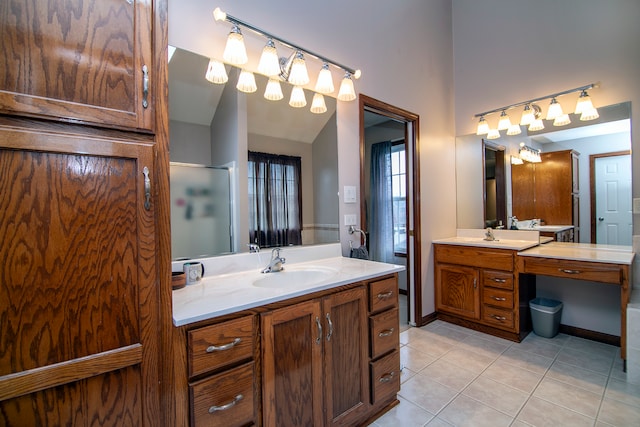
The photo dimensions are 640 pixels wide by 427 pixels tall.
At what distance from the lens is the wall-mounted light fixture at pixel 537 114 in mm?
2445

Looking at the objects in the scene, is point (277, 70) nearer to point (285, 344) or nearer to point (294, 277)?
point (294, 277)

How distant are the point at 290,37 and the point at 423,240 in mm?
2188

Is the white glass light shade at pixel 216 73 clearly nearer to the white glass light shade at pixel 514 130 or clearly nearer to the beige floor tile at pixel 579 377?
the white glass light shade at pixel 514 130

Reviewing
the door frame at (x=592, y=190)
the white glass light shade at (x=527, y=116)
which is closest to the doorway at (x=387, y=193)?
the white glass light shade at (x=527, y=116)

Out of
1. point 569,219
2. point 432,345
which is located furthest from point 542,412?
point 569,219

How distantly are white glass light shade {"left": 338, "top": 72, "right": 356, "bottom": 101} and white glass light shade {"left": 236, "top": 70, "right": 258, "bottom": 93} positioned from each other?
652 millimetres

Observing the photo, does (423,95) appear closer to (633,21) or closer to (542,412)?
(633,21)

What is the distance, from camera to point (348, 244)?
2258 millimetres

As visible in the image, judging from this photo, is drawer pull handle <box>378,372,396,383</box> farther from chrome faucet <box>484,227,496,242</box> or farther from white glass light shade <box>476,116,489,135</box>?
white glass light shade <box>476,116,489,135</box>

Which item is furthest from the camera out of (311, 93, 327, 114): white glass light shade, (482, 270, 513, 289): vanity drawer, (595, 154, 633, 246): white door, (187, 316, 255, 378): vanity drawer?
(482, 270, 513, 289): vanity drawer

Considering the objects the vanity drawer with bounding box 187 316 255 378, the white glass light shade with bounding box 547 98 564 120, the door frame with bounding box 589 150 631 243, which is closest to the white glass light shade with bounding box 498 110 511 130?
the white glass light shade with bounding box 547 98 564 120

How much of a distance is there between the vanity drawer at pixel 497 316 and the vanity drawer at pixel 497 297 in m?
0.05

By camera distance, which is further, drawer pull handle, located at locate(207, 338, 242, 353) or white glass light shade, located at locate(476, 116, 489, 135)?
white glass light shade, located at locate(476, 116, 489, 135)

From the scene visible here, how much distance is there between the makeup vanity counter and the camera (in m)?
1.02
